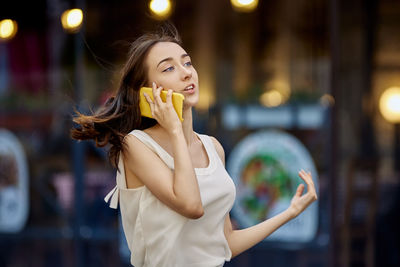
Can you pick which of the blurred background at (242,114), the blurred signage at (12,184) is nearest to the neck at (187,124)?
the blurred background at (242,114)

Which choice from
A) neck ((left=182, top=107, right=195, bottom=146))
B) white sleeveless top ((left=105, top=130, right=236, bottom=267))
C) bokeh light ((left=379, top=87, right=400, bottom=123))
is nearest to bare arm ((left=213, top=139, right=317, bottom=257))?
white sleeveless top ((left=105, top=130, right=236, bottom=267))

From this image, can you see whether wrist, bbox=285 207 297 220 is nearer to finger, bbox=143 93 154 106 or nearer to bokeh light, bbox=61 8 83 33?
finger, bbox=143 93 154 106

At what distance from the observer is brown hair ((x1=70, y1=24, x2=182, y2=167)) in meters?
2.35

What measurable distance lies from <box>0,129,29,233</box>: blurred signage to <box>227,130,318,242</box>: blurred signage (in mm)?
1991

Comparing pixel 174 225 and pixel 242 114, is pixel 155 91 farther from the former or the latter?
pixel 242 114

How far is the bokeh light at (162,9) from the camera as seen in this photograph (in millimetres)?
5914

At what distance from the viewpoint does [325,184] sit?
5.50 meters

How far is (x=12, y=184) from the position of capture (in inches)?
244

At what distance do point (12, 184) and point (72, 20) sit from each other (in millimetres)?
1663

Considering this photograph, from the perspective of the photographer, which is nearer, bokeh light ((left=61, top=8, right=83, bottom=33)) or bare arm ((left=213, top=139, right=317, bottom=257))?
bare arm ((left=213, top=139, right=317, bottom=257))

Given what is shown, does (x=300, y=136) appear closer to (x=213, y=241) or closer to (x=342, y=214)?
(x=342, y=214)

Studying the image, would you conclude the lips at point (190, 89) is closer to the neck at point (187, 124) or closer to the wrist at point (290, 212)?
the neck at point (187, 124)

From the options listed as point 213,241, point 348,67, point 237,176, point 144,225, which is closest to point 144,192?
point 144,225

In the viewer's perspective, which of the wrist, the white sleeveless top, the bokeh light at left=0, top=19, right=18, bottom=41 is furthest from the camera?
the bokeh light at left=0, top=19, right=18, bottom=41
